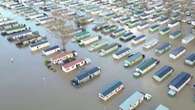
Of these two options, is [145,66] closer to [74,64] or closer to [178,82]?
[178,82]

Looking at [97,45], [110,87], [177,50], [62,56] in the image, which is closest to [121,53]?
[97,45]

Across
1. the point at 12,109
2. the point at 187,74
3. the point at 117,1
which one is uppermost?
the point at 117,1

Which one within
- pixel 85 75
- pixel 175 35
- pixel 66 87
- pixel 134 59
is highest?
pixel 175 35

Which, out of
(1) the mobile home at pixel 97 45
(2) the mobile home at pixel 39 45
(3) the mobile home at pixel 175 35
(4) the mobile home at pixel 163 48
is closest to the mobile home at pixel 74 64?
(1) the mobile home at pixel 97 45

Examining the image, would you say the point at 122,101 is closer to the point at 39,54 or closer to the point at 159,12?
the point at 39,54

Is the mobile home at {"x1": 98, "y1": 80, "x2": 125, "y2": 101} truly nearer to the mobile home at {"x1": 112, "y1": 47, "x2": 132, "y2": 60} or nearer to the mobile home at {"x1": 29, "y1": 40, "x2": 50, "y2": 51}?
the mobile home at {"x1": 112, "y1": 47, "x2": 132, "y2": 60}

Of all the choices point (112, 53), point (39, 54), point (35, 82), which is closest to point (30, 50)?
point (39, 54)

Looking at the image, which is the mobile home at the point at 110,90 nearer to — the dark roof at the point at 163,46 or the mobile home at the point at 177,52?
the mobile home at the point at 177,52
